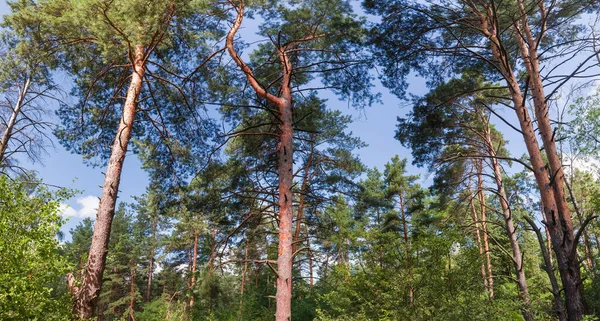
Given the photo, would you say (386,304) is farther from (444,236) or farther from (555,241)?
(555,241)

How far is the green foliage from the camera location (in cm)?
418

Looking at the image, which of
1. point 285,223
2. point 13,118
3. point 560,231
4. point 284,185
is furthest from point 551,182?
point 13,118

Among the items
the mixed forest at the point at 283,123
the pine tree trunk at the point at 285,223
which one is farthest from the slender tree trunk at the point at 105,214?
the pine tree trunk at the point at 285,223

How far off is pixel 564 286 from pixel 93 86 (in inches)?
384

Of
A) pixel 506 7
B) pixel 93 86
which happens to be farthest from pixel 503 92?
pixel 93 86

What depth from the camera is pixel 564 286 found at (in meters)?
2.93

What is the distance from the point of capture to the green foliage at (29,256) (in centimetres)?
418

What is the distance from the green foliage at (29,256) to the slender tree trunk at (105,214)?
1.10 feet

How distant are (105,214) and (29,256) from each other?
4.77ft

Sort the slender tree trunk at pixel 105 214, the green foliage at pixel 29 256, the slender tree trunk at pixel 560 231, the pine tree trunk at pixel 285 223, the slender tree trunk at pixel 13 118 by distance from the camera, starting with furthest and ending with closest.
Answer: the slender tree trunk at pixel 13 118
the pine tree trunk at pixel 285 223
the slender tree trunk at pixel 105 214
the green foliage at pixel 29 256
the slender tree trunk at pixel 560 231

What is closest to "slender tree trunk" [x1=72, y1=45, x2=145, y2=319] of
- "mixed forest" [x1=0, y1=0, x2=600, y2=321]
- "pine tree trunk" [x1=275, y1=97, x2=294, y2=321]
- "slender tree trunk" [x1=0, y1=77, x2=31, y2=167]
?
"mixed forest" [x1=0, y1=0, x2=600, y2=321]

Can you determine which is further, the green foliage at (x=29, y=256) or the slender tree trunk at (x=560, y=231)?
the green foliage at (x=29, y=256)

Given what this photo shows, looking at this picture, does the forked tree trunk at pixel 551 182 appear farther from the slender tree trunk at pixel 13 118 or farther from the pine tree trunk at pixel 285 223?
the slender tree trunk at pixel 13 118

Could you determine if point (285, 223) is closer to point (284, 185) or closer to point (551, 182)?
point (284, 185)
